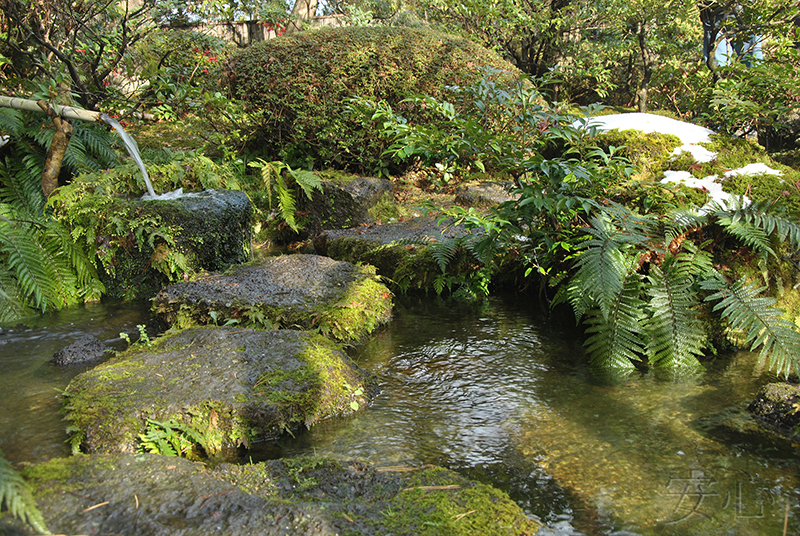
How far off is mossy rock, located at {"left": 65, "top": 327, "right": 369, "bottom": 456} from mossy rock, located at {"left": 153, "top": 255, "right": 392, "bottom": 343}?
21.0 inches

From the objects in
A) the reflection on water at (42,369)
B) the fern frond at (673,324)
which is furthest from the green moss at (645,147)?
the reflection on water at (42,369)

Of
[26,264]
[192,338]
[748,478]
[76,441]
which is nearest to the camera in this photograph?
[748,478]

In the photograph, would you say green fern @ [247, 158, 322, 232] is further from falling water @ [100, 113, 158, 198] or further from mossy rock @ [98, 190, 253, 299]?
mossy rock @ [98, 190, 253, 299]

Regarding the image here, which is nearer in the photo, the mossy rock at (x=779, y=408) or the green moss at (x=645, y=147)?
the mossy rock at (x=779, y=408)

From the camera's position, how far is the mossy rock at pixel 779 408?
105 inches

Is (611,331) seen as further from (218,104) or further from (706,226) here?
(218,104)

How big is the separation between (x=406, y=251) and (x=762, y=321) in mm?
3089

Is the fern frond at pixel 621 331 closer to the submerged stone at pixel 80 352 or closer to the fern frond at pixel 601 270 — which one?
the fern frond at pixel 601 270

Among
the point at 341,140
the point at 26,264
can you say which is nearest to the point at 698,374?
the point at 26,264

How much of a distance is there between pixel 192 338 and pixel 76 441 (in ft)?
3.12

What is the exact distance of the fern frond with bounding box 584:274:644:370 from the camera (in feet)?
11.4

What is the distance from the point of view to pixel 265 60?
769cm

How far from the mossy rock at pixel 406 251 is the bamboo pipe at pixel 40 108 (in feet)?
9.58

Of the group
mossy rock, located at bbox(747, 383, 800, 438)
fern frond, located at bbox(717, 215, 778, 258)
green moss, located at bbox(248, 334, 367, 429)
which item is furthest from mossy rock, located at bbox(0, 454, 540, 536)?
fern frond, located at bbox(717, 215, 778, 258)
